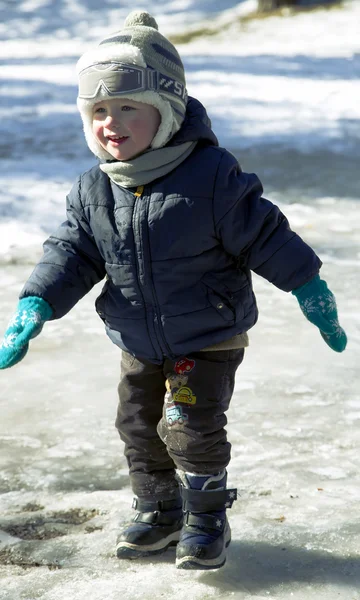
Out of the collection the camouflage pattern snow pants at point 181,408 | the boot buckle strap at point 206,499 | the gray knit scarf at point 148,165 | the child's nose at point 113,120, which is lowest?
the boot buckle strap at point 206,499

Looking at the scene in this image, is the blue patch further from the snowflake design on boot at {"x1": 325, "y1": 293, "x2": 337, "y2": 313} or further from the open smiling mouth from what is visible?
the snowflake design on boot at {"x1": 325, "y1": 293, "x2": 337, "y2": 313}

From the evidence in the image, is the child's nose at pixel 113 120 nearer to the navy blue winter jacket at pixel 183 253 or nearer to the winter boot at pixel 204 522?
the navy blue winter jacket at pixel 183 253

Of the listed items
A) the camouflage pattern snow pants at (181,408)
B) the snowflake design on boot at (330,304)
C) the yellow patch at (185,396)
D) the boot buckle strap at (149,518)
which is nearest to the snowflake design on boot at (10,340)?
the camouflage pattern snow pants at (181,408)

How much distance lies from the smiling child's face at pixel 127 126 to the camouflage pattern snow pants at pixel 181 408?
21.8 inches

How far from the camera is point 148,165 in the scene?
8.27 ft

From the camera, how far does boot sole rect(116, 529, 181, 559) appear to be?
2707 mm

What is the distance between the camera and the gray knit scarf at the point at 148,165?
252 centimetres

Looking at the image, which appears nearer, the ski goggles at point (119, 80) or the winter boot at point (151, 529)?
the ski goggles at point (119, 80)

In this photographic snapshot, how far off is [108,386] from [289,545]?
1370 millimetres

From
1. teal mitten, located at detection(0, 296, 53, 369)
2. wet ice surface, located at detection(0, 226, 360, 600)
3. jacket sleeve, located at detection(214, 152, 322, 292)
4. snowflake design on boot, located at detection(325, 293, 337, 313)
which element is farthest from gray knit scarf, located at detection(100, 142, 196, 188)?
wet ice surface, located at detection(0, 226, 360, 600)

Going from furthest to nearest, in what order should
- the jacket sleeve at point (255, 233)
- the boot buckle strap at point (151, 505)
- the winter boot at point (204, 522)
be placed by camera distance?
the boot buckle strap at point (151, 505), the winter boot at point (204, 522), the jacket sleeve at point (255, 233)

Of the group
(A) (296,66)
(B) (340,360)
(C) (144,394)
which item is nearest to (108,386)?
(B) (340,360)

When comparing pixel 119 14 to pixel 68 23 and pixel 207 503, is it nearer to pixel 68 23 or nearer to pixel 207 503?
pixel 68 23

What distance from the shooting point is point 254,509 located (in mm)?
2971
